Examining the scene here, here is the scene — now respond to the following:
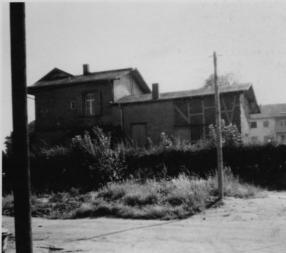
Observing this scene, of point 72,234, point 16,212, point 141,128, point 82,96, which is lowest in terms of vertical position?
point 72,234

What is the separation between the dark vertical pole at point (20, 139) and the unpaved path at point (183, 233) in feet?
9.73

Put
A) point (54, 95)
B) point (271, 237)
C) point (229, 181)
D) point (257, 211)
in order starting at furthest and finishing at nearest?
point (54, 95) → point (229, 181) → point (257, 211) → point (271, 237)

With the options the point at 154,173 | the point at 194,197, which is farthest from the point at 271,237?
the point at 154,173

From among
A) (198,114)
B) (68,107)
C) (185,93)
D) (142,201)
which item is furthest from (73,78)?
(142,201)

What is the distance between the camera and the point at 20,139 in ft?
14.8

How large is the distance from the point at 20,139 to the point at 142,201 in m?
8.49

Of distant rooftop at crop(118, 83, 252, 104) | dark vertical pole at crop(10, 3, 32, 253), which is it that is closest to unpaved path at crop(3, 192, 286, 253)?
dark vertical pole at crop(10, 3, 32, 253)

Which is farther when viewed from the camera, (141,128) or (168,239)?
(141,128)

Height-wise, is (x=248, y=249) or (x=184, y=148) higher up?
(x=184, y=148)

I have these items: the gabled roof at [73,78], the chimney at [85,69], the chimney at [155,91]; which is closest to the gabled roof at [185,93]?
the chimney at [155,91]

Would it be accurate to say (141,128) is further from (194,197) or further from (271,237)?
(271,237)

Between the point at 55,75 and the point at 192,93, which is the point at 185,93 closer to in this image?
the point at 192,93

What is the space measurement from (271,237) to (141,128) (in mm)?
19676

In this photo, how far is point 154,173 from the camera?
1814cm
